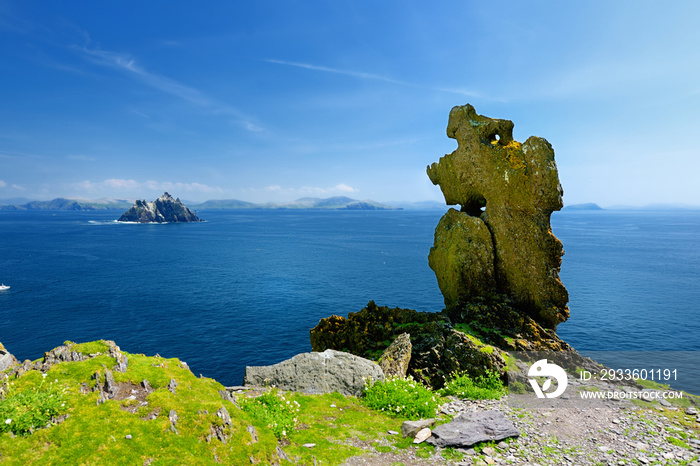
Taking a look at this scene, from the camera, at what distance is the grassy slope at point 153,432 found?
845 cm

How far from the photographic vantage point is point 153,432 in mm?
9289

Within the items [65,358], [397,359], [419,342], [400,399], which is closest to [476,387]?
[397,359]

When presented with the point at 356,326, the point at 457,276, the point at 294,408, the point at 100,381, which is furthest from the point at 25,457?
the point at 457,276

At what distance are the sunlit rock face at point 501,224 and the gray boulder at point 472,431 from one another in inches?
647

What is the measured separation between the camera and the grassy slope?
8445 millimetres

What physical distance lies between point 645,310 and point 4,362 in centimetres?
6593

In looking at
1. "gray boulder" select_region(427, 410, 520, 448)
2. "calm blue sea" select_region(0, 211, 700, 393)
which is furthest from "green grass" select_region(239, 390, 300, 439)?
"calm blue sea" select_region(0, 211, 700, 393)

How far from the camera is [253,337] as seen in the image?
43.3 metres

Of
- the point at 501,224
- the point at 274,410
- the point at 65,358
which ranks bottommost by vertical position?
the point at 274,410

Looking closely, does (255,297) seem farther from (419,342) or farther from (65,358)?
(65,358)

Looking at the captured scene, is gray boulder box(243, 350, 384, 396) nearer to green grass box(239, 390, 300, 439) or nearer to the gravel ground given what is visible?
green grass box(239, 390, 300, 439)

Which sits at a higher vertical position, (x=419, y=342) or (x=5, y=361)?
(x=5, y=361)

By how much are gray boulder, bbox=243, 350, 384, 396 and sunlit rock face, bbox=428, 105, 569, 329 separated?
1442 cm

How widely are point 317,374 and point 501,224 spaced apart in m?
19.7
